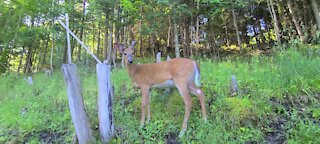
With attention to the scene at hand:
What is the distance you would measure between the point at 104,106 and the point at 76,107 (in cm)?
35

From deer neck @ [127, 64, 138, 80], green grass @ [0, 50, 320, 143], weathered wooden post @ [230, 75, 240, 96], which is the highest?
deer neck @ [127, 64, 138, 80]

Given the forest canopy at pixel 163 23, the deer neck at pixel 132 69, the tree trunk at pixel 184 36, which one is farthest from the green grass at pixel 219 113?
the tree trunk at pixel 184 36

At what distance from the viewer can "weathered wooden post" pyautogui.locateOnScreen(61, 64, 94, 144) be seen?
3746 millimetres

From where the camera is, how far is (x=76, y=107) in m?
3.78

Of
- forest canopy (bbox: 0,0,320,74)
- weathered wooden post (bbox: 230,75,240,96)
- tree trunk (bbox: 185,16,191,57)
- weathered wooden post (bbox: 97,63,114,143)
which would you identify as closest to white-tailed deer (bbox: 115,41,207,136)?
weathered wooden post (bbox: 97,63,114,143)

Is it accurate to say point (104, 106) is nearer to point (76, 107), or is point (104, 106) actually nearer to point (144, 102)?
point (76, 107)

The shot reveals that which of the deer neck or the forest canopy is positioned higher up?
the forest canopy

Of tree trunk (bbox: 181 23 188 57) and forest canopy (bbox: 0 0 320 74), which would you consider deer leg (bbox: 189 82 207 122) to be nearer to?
forest canopy (bbox: 0 0 320 74)

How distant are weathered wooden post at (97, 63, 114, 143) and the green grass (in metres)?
0.14

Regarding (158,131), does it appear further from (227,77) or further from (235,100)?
(227,77)

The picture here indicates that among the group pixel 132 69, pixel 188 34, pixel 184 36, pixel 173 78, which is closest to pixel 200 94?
pixel 173 78

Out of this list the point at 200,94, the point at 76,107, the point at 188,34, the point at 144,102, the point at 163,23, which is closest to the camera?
the point at 76,107

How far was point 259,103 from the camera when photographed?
4109 mm

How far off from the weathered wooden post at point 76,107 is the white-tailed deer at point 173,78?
0.78m
